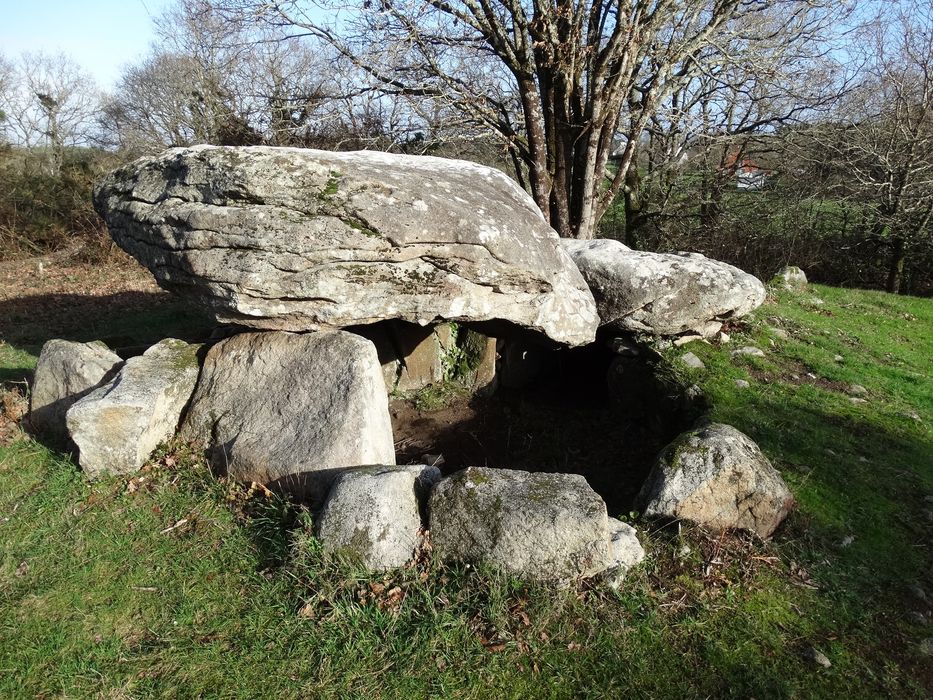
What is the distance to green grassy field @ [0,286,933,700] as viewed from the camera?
10.9 ft

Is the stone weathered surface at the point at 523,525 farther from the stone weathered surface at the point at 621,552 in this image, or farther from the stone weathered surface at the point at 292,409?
the stone weathered surface at the point at 292,409

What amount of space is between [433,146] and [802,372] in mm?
7086

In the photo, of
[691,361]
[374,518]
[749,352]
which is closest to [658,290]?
[691,361]

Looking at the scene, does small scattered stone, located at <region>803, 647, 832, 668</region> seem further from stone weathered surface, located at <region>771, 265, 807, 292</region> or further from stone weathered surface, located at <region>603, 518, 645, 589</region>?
stone weathered surface, located at <region>771, 265, 807, 292</region>

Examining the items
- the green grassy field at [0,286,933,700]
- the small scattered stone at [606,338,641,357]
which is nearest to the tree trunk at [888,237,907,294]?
the small scattered stone at [606,338,641,357]

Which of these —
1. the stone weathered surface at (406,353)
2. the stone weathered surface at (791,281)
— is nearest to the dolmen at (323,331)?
the stone weathered surface at (406,353)

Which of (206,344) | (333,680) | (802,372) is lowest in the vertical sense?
(333,680)

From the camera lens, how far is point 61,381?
225 inches

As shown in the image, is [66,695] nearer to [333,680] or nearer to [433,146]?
[333,680]

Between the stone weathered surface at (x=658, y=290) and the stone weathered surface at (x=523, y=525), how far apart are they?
128 inches

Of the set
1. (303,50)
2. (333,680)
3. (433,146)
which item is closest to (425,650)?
(333,680)

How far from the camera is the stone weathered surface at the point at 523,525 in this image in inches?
147

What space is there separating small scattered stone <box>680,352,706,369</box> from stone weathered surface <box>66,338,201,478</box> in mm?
5113

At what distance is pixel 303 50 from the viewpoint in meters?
16.4
